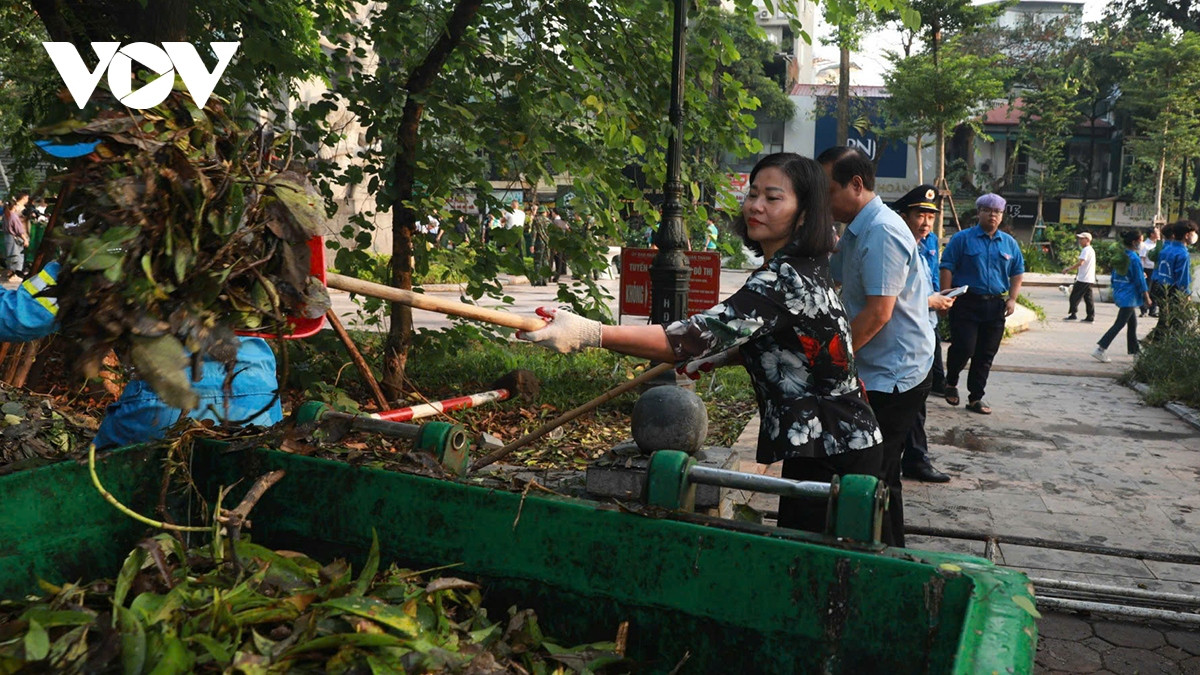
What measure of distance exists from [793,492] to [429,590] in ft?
2.60

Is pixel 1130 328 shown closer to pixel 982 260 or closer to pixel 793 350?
pixel 982 260

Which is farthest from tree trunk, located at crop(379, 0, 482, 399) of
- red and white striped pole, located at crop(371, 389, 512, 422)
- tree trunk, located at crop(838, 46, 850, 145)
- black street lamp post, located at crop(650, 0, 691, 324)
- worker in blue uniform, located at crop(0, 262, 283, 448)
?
tree trunk, located at crop(838, 46, 850, 145)

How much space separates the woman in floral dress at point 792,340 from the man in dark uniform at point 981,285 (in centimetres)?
599

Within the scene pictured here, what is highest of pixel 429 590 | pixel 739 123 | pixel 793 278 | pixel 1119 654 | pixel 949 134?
pixel 949 134

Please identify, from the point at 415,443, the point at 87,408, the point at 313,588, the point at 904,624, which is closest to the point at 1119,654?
the point at 904,624

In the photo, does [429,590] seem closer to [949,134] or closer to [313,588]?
[313,588]

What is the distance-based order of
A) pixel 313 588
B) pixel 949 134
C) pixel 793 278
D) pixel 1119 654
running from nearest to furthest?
pixel 313 588, pixel 793 278, pixel 1119 654, pixel 949 134

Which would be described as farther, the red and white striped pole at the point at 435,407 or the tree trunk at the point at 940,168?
the tree trunk at the point at 940,168

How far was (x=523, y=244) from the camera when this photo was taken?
25.1 ft

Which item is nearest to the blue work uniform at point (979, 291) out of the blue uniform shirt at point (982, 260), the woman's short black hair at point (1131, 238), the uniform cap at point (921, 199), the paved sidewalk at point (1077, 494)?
the blue uniform shirt at point (982, 260)

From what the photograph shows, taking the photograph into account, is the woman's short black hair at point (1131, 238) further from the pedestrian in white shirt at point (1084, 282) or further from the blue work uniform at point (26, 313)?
the blue work uniform at point (26, 313)

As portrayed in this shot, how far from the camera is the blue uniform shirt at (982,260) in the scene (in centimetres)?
873

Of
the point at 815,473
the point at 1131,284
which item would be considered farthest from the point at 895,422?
the point at 1131,284

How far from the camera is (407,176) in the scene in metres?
7.38
